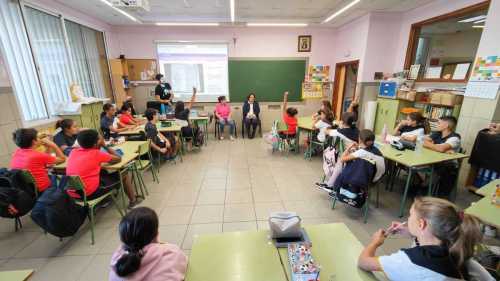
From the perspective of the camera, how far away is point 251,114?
6.57 meters

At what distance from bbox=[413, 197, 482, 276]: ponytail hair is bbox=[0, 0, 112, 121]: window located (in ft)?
17.2

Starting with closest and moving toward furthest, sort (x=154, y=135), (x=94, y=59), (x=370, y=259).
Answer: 1. (x=370, y=259)
2. (x=154, y=135)
3. (x=94, y=59)

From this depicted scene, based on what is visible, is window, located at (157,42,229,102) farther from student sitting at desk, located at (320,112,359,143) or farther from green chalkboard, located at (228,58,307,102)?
student sitting at desk, located at (320,112,359,143)

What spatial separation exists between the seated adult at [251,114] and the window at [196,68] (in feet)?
3.07

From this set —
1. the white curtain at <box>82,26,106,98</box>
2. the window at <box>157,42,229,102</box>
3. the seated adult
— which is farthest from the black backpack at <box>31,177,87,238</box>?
the window at <box>157,42,229,102</box>

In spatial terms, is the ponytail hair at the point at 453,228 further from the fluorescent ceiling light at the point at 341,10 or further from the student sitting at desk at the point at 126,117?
the student sitting at desk at the point at 126,117

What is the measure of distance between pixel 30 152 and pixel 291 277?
10.0ft

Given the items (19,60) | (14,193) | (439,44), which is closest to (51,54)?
(19,60)

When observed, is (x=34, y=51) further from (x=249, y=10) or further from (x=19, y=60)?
(x=249, y=10)

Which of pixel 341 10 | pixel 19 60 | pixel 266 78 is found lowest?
pixel 266 78

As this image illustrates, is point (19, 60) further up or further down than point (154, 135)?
further up

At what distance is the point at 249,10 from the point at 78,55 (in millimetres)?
4155

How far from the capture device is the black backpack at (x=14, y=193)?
7.36ft

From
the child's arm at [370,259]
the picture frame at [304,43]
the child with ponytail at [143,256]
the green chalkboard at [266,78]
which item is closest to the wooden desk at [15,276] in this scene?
the child with ponytail at [143,256]
